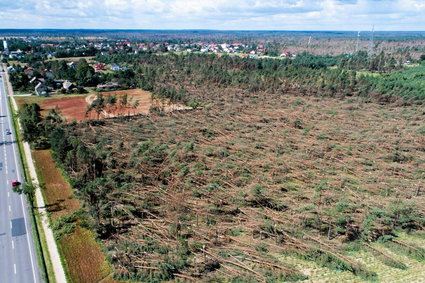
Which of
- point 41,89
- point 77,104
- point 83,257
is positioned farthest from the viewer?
point 41,89

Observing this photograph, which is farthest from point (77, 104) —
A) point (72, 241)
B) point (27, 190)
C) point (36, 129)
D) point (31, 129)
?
point (72, 241)

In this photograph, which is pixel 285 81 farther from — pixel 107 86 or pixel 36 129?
pixel 36 129

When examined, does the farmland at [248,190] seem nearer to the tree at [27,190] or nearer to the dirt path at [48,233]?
the dirt path at [48,233]

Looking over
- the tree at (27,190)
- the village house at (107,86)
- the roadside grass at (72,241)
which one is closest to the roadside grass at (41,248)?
the roadside grass at (72,241)

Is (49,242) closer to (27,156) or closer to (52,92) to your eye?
(27,156)

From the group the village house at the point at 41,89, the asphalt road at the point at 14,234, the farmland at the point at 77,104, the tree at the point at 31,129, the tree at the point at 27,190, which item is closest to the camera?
the asphalt road at the point at 14,234
